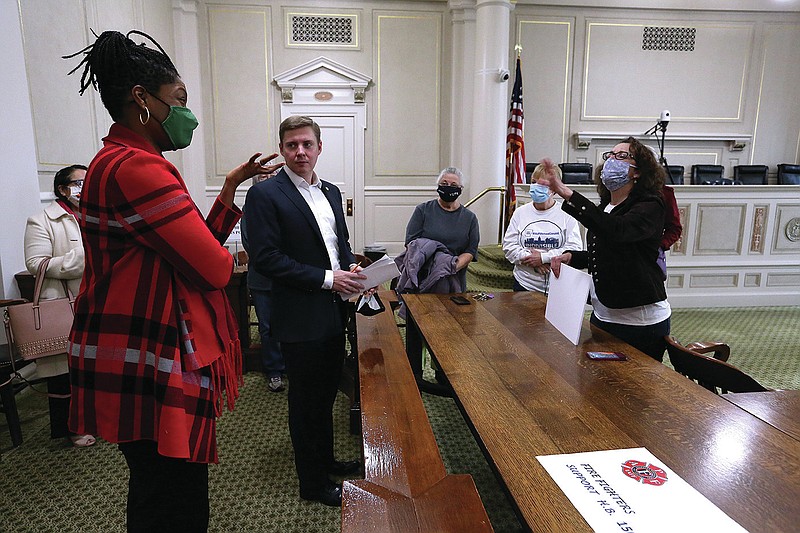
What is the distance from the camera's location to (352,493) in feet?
3.39

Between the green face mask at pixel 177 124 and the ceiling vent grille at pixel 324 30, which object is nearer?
the green face mask at pixel 177 124

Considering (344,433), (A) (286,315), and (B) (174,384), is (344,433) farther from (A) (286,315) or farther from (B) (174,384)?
(B) (174,384)

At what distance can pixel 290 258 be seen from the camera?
1753 millimetres

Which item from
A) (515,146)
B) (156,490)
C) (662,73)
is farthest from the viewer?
(662,73)

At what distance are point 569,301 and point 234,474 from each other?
1690 mm

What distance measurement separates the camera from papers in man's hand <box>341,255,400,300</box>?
184 cm

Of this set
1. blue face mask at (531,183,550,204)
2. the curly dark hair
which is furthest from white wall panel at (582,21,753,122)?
the curly dark hair

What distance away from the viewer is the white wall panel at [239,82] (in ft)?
22.0

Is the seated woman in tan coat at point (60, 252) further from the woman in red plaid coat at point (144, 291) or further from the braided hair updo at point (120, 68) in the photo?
the braided hair updo at point (120, 68)

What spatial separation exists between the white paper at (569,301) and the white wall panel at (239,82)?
227 inches

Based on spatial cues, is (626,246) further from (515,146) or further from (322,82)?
(322,82)

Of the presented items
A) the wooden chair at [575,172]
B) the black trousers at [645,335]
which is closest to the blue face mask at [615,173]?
the black trousers at [645,335]

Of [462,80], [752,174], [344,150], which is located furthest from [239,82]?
[752,174]

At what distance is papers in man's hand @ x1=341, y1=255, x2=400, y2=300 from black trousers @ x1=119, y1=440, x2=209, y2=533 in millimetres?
843
